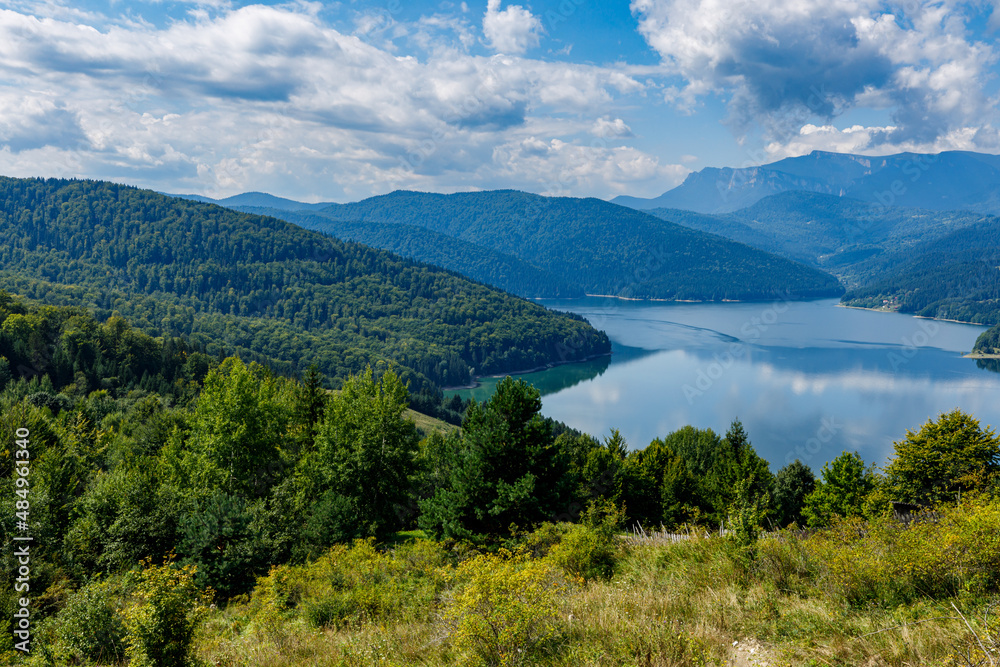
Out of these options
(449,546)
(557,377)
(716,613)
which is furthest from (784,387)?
(716,613)

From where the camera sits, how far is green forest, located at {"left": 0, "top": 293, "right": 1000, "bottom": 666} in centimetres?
729

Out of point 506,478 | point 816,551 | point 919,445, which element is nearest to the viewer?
point 816,551

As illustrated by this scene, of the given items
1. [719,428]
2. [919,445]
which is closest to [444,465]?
[919,445]

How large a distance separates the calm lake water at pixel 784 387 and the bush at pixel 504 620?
6464 cm

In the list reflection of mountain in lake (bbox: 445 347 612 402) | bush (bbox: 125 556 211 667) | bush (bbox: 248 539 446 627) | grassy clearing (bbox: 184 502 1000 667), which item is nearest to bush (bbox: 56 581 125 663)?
grassy clearing (bbox: 184 502 1000 667)

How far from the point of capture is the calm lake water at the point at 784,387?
248 feet

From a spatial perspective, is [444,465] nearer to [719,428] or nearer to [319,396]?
[319,396]

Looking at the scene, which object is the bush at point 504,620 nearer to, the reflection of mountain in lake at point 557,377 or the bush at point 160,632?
the bush at point 160,632

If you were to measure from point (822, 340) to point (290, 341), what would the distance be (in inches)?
5780

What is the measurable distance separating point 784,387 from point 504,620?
351ft

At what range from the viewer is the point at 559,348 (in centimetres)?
15962

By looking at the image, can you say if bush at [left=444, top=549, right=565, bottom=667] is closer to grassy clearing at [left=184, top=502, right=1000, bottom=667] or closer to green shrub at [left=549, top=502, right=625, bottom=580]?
grassy clearing at [left=184, top=502, right=1000, bottom=667]

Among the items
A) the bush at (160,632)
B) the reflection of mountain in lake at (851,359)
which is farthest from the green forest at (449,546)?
the reflection of mountain in lake at (851,359)

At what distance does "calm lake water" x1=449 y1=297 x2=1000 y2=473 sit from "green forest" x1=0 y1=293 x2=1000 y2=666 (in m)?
42.9
